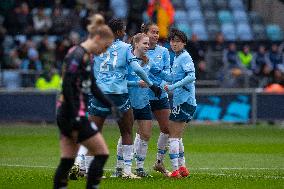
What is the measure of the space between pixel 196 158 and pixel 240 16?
65.7 feet

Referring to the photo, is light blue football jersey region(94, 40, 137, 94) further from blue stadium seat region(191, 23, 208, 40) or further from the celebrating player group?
blue stadium seat region(191, 23, 208, 40)

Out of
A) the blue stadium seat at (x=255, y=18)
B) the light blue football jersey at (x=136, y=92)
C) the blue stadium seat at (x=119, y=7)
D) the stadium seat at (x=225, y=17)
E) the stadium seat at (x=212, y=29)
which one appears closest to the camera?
the light blue football jersey at (x=136, y=92)

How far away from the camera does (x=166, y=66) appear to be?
15633 mm

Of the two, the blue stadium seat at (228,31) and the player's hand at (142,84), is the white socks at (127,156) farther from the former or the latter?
the blue stadium seat at (228,31)

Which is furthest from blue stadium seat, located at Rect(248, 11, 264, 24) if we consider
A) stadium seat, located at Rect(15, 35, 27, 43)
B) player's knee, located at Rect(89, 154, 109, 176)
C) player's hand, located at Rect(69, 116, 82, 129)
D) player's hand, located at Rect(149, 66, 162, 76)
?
player's hand, located at Rect(69, 116, 82, 129)

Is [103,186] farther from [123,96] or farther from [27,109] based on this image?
[27,109]

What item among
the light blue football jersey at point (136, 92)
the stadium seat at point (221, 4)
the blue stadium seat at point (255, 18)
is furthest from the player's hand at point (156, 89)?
the stadium seat at point (221, 4)

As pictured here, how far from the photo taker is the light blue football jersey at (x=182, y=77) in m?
15.1

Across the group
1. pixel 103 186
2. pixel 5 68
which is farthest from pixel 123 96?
pixel 5 68

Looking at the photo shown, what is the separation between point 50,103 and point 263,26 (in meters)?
12.6

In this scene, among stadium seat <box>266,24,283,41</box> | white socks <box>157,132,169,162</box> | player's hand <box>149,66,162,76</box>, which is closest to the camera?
player's hand <box>149,66,162,76</box>

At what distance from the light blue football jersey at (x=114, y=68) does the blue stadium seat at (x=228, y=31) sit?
22.3 m

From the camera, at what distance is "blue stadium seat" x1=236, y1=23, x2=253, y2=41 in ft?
121

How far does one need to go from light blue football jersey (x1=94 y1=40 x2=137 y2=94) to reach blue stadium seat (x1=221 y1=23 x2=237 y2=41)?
22.3 meters
